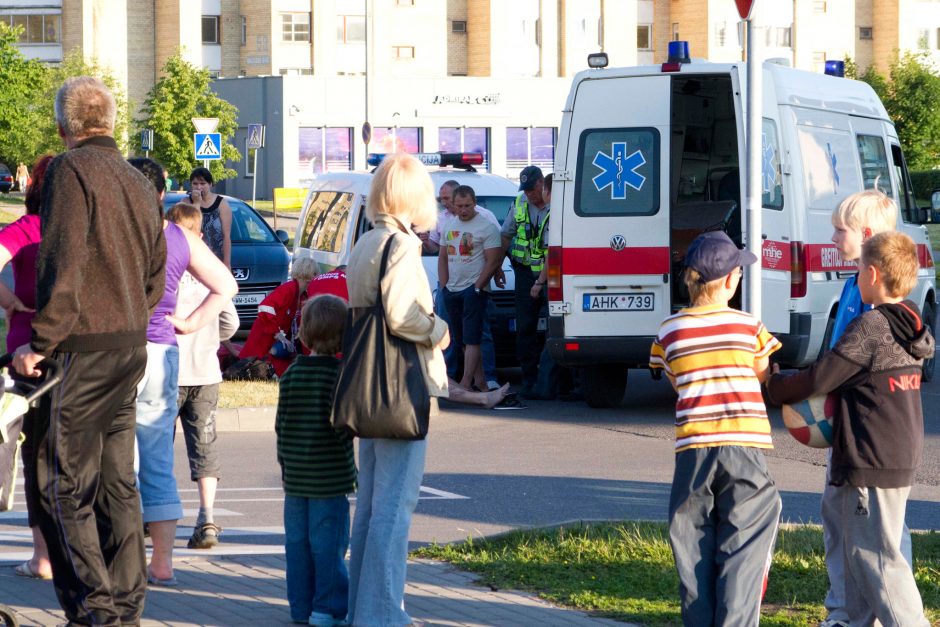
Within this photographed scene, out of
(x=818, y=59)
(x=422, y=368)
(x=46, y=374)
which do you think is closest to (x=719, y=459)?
(x=422, y=368)

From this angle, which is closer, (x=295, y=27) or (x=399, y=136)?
(x=399, y=136)

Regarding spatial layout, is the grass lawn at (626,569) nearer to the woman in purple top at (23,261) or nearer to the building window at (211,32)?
the woman in purple top at (23,261)

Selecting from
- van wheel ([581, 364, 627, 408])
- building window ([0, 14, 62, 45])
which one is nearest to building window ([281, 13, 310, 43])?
building window ([0, 14, 62, 45])

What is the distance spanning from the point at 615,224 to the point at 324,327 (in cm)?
656

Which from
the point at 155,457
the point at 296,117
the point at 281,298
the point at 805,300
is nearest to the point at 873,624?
the point at 155,457

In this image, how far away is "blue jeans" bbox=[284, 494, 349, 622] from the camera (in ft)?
19.0

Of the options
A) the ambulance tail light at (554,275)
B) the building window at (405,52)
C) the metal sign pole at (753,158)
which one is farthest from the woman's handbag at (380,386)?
the building window at (405,52)

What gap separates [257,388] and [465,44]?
6522cm

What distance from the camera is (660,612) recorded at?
5902mm

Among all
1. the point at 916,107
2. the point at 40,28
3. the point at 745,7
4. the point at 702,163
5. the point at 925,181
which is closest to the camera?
the point at 745,7

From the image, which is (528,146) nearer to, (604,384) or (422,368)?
(604,384)

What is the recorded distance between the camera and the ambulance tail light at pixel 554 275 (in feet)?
40.1

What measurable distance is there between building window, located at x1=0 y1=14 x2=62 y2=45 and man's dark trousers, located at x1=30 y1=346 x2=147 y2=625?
7759 cm

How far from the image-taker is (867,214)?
552 cm
